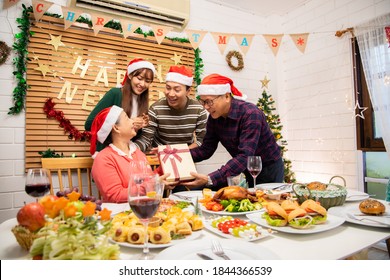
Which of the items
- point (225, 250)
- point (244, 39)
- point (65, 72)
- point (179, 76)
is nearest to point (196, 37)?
point (244, 39)

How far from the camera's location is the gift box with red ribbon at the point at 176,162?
1.35 metres

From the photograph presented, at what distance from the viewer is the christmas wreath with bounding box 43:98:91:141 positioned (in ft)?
7.36

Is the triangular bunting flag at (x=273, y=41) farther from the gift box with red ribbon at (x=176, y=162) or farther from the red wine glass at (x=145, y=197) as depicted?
the red wine glass at (x=145, y=197)

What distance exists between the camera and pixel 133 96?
1.93 m

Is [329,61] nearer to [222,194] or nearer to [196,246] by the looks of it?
[222,194]

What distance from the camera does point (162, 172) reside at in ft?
4.49

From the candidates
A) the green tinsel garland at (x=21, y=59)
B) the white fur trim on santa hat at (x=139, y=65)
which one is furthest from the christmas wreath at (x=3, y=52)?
the white fur trim on santa hat at (x=139, y=65)

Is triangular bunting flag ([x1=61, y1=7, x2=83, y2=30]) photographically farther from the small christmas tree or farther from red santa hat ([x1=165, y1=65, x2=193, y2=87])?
the small christmas tree

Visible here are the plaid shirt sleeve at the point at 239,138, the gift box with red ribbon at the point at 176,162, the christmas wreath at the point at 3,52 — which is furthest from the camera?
the christmas wreath at the point at 3,52

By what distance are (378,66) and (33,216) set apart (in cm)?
296

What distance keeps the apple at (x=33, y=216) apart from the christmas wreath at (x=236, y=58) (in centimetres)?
307

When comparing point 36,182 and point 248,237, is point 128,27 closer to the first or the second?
point 36,182
